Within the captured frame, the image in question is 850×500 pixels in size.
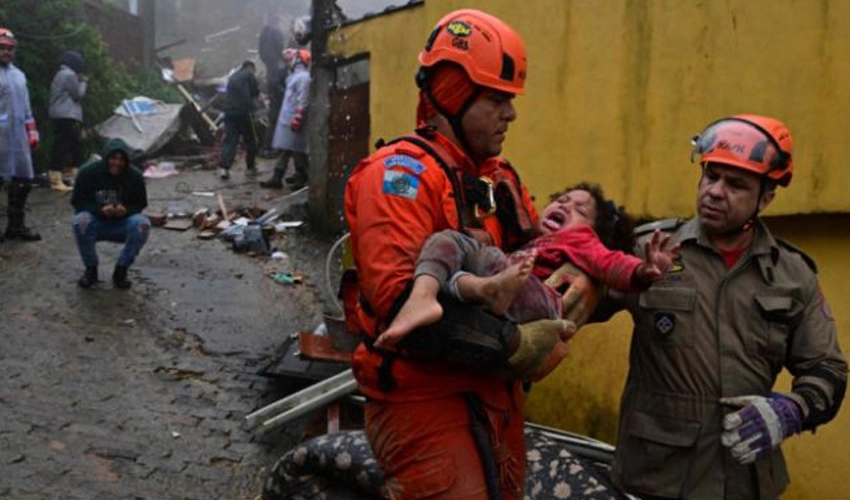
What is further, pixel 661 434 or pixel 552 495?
pixel 552 495

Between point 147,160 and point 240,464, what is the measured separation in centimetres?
1179

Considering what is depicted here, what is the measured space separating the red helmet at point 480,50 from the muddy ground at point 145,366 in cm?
342

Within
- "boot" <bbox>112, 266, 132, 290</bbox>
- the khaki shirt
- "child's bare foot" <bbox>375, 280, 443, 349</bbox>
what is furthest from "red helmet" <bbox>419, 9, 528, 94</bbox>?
"boot" <bbox>112, 266, 132, 290</bbox>

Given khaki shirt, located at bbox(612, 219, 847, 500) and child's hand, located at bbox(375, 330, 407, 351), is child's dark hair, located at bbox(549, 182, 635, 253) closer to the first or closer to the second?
khaki shirt, located at bbox(612, 219, 847, 500)

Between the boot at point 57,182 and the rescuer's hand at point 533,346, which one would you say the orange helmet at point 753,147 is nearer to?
the rescuer's hand at point 533,346

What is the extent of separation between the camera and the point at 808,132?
420cm

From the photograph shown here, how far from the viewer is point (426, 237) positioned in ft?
7.38

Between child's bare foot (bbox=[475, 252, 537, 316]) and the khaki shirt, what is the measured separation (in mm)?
1010

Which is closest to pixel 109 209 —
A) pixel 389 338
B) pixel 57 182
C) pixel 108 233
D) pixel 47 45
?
pixel 108 233

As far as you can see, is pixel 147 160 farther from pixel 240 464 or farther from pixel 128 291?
pixel 240 464

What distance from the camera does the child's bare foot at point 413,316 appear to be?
6.80ft

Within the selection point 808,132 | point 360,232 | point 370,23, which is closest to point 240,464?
point 360,232

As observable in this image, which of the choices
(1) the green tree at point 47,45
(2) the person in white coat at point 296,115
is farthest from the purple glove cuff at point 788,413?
(1) the green tree at point 47,45

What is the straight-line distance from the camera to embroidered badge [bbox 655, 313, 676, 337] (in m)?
2.97
